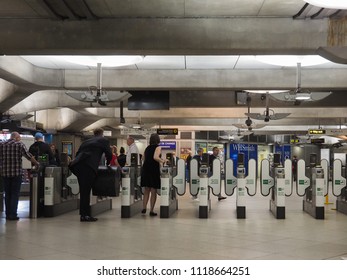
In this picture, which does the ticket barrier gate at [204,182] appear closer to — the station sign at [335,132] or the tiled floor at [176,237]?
the tiled floor at [176,237]

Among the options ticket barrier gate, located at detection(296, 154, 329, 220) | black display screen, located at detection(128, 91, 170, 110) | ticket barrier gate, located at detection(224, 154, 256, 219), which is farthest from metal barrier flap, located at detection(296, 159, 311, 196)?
black display screen, located at detection(128, 91, 170, 110)

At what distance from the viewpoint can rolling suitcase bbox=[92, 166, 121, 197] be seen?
8.50 meters

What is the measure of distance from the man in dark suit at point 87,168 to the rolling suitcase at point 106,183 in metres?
0.10

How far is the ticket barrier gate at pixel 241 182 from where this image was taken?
9078mm

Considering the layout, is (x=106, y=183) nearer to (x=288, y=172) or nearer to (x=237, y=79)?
(x=288, y=172)

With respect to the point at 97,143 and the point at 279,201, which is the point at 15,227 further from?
the point at 279,201

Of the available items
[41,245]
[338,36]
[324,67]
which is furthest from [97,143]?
[324,67]

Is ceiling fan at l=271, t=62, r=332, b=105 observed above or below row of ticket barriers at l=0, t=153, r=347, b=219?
above

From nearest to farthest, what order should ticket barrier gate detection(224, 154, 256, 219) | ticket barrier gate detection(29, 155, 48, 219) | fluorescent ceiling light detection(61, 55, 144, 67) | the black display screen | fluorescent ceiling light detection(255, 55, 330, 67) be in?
ticket barrier gate detection(29, 155, 48, 219), fluorescent ceiling light detection(255, 55, 330, 67), ticket barrier gate detection(224, 154, 256, 219), fluorescent ceiling light detection(61, 55, 144, 67), the black display screen

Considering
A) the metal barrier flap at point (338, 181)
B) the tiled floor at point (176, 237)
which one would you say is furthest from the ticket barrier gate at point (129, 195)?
the metal barrier flap at point (338, 181)

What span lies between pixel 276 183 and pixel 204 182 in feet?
4.45

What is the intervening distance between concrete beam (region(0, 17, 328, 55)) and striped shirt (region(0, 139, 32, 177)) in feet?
6.36

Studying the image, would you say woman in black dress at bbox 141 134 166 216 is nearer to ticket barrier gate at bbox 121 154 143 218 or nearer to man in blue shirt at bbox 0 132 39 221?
ticket barrier gate at bbox 121 154 143 218
